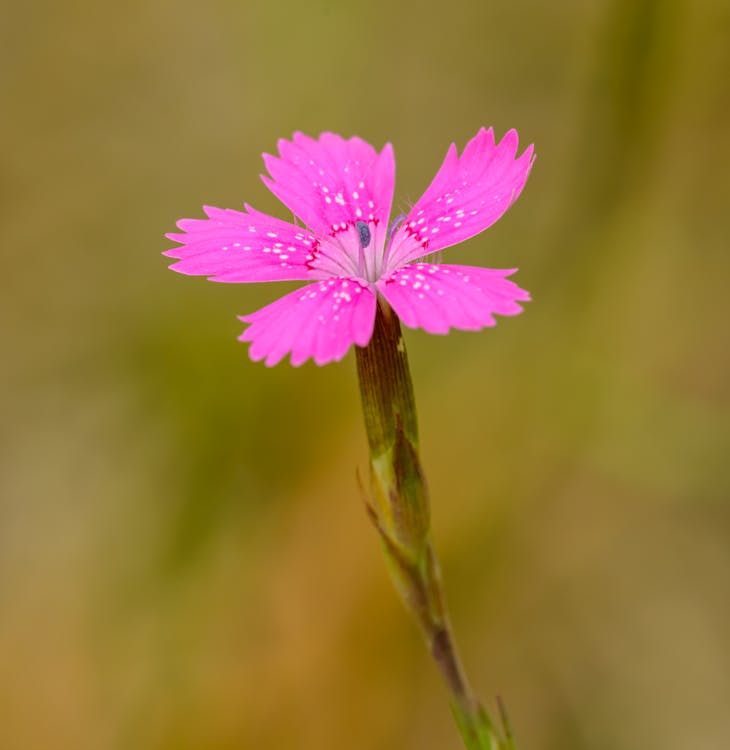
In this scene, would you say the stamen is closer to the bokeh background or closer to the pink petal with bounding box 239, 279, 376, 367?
the pink petal with bounding box 239, 279, 376, 367

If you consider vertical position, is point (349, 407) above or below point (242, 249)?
below

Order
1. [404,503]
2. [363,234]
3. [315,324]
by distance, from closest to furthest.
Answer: [315,324], [404,503], [363,234]

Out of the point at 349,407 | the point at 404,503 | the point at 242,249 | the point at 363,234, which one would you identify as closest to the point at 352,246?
the point at 363,234

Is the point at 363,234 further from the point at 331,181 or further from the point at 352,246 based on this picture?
the point at 331,181

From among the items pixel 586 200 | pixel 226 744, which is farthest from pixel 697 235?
pixel 226 744

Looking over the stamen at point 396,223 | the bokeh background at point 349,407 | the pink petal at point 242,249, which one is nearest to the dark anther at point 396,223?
the stamen at point 396,223

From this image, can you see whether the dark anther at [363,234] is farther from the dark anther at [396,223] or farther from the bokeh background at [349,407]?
the bokeh background at [349,407]
